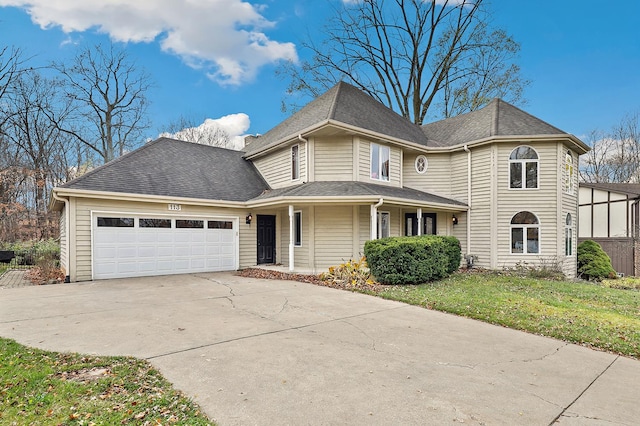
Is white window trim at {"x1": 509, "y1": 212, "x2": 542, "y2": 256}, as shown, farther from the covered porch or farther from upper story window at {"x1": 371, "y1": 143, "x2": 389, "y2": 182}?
upper story window at {"x1": 371, "y1": 143, "x2": 389, "y2": 182}

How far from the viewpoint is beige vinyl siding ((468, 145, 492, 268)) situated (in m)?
13.5

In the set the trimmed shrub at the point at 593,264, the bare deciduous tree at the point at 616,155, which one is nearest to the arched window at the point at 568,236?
the trimmed shrub at the point at 593,264

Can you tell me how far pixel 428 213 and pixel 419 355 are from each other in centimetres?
1136

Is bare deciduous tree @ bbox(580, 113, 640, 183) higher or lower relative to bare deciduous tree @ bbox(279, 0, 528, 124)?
lower

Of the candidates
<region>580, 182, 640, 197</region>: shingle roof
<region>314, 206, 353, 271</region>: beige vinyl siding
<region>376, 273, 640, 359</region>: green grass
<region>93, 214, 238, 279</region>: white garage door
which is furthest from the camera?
<region>580, 182, 640, 197</region>: shingle roof

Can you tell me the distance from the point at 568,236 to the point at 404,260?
355 inches

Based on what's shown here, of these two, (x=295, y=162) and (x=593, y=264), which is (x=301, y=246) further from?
(x=593, y=264)

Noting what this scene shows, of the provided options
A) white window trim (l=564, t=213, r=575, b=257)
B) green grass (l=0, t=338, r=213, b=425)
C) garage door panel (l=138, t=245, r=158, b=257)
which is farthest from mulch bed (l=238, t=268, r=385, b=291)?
white window trim (l=564, t=213, r=575, b=257)

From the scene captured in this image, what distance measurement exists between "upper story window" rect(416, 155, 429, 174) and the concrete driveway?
30.5 feet

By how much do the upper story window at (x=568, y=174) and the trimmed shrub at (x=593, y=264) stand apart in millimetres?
3170

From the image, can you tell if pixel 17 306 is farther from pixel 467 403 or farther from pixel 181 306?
pixel 467 403

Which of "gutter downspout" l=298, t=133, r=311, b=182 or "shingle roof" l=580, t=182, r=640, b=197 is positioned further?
"shingle roof" l=580, t=182, r=640, b=197

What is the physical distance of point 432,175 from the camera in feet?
49.6

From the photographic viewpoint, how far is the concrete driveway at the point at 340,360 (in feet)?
9.50
